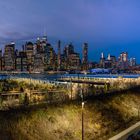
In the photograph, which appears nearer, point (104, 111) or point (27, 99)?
point (27, 99)

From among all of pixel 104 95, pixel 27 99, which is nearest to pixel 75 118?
pixel 27 99

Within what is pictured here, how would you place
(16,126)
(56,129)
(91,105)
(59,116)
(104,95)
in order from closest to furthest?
(16,126) → (56,129) → (59,116) → (91,105) → (104,95)

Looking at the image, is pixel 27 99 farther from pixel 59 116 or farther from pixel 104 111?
pixel 104 111

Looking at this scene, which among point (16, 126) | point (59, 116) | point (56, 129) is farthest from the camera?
point (59, 116)

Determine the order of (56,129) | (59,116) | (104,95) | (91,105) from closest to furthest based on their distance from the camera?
(56,129)
(59,116)
(91,105)
(104,95)

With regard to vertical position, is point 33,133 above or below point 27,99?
below

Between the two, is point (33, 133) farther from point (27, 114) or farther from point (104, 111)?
point (104, 111)

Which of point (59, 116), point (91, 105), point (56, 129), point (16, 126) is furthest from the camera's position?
point (91, 105)

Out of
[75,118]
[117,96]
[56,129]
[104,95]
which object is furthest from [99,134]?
[117,96]

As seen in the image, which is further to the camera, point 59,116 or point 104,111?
point 104,111

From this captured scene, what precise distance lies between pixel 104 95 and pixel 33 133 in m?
16.6

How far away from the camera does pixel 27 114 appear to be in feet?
82.2

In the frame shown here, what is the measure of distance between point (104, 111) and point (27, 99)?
9.44 m

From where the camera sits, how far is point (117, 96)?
1631 inches
